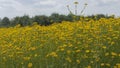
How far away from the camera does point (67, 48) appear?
6.48 m

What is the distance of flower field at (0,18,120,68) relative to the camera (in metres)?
5.92

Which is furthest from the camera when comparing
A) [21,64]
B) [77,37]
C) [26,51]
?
[77,37]

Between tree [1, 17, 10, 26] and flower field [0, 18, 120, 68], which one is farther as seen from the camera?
tree [1, 17, 10, 26]

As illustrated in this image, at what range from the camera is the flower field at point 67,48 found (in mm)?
5922

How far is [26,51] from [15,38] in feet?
5.91

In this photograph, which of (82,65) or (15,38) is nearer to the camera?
(82,65)

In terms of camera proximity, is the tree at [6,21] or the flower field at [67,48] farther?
the tree at [6,21]

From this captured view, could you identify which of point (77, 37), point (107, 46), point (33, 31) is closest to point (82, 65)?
point (107, 46)

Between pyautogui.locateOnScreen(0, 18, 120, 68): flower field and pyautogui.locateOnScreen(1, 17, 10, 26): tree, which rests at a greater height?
pyautogui.locateOnScreen(0, 18, 120, 68): flower field

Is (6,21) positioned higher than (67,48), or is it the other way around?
(67,48)

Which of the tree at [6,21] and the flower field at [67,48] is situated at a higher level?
the flower field at [67,48]

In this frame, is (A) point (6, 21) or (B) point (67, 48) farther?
(A) point (6, 21)

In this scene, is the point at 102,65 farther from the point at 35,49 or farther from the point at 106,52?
the point at 35,49

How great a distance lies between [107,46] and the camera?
21.4 ft
